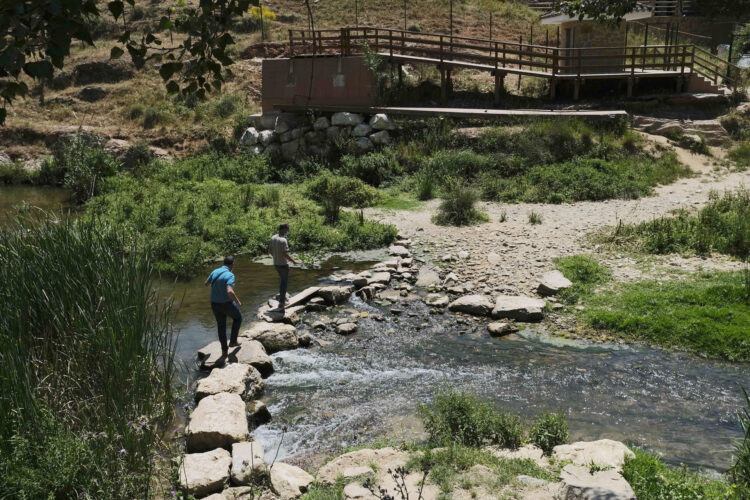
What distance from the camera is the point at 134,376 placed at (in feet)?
22.0

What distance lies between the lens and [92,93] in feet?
129

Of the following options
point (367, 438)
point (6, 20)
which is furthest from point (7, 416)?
point (367, 438)

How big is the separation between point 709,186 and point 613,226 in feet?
18.1

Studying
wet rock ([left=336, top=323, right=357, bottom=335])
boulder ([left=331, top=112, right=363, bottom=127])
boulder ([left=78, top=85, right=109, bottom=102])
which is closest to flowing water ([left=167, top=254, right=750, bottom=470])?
wet rock ([left=336, top=323, right=357, bottom=335])

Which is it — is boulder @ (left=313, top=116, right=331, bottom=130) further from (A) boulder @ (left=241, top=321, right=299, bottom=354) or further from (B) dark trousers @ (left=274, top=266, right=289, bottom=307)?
(A) boulder @ (left=241, top=321, right=299, bottom=354)

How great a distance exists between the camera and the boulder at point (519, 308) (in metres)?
12.6

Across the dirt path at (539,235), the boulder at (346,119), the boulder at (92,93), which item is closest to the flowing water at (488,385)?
the dirt path at (539,235)

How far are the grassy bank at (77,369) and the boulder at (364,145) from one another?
1891 cm

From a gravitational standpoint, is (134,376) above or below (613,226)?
above

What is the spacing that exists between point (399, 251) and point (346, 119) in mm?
11824

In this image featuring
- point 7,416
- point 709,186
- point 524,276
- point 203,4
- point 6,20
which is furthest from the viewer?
point 709,186

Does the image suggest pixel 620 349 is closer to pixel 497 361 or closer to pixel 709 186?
pixel 497 361

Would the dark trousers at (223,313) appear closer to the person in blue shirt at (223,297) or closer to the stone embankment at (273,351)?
the person in blue shirt at (223,297)

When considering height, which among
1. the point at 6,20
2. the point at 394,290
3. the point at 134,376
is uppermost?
the point at 6,20
